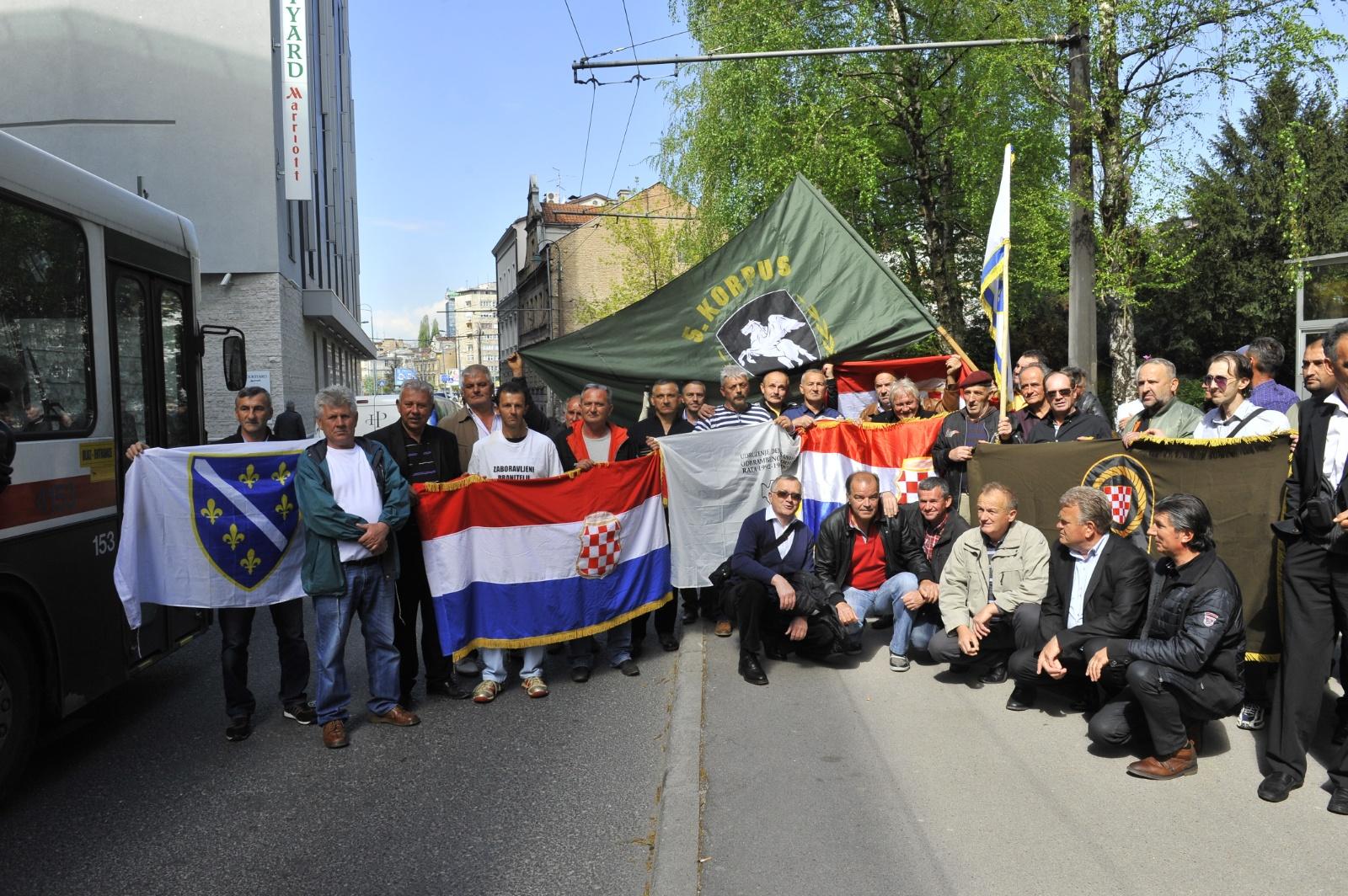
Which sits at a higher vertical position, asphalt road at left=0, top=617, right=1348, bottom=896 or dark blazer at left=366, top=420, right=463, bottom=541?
dark blazer at left=366, top=420, right=463, bottom=541

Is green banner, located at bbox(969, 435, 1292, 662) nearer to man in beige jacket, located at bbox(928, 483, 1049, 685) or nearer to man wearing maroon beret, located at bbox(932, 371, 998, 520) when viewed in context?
man in beige jacket, located at bbox(928, 483, 1049, 685)

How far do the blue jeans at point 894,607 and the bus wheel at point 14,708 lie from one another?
14.7 ft

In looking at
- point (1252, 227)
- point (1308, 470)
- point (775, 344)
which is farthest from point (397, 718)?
point (1252, 227)

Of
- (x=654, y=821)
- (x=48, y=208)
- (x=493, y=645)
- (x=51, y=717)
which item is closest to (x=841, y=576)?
(x=493, y=645)

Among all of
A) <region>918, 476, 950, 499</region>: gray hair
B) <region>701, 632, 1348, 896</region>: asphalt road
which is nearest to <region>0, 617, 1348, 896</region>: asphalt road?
<region>701, 632, 1348, 896</region>: asphalt road

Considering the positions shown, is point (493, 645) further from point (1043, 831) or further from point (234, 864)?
point (1043, 831)

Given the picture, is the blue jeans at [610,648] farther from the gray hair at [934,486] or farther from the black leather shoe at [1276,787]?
the black leather shoe at [1276,787]

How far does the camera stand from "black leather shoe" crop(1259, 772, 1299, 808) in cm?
455

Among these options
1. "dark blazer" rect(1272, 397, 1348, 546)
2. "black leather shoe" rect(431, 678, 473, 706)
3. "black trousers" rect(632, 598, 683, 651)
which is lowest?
"black leather shoe" rect(431, 678, 473, 706)

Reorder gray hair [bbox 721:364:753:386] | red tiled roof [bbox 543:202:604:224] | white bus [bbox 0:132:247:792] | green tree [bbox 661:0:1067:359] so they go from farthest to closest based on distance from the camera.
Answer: red tiled roof [bbox 543:202:604:224] → green tree [bbox 661:0:1067:359] → gray hair [bbox 721:364:753:386] → white bus [bbox 0:132:247:792]

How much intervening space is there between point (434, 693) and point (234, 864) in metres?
2.38

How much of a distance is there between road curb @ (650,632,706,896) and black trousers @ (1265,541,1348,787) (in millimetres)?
2580

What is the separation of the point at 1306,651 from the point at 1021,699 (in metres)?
1.65

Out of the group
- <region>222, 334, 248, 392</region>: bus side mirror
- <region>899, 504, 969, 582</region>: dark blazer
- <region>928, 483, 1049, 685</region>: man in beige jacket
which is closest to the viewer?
<region>928, 483, 1049, 685</region>: man in beige jacket
